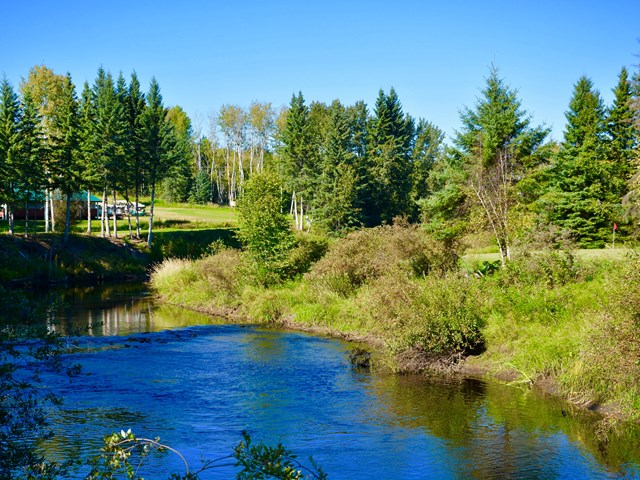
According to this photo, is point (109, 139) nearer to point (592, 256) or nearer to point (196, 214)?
point (196, 214)

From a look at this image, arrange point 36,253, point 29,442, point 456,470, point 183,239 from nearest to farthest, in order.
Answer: point 456,470, point 29,442, point 36,253, point 183,239

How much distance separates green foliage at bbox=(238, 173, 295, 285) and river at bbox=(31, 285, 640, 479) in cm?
1024

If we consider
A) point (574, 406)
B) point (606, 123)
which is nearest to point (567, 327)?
point (574, 406)

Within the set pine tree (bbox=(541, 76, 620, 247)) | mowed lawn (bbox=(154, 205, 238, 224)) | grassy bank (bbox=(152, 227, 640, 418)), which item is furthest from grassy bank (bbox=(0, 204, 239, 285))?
pine tree (bbox=(541, 76, 620, 247))

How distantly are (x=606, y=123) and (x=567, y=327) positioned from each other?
126 ft

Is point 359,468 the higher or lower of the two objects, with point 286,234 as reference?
lower

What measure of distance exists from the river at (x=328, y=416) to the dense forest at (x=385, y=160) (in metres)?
9.23

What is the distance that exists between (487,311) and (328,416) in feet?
27.5

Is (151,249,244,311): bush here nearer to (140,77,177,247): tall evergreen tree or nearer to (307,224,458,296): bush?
(307,224,458,296): bush

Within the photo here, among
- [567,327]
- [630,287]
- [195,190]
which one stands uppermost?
Answer: [195,190]

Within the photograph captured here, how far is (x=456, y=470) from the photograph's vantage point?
1332 cm

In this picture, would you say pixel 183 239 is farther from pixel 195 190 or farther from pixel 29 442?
pixel 29 442

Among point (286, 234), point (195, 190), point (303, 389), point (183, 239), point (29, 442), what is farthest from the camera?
point (195, 190)

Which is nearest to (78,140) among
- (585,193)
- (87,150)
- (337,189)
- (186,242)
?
(87,150)
